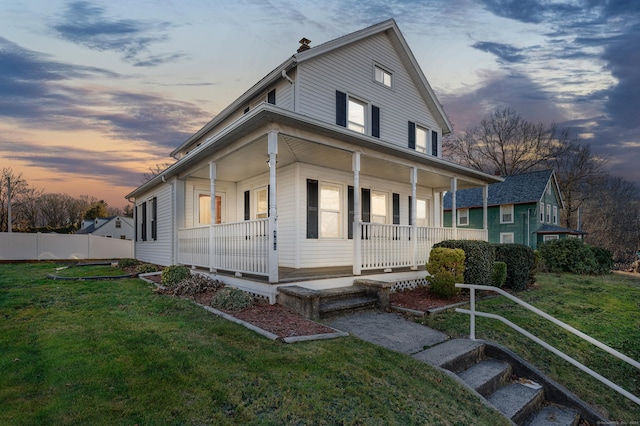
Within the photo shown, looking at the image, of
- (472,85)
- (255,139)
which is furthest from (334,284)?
(472,85)

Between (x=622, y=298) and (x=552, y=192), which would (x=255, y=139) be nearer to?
(x=622, y=298)

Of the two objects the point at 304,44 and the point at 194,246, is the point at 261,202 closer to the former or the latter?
the point at 194,246

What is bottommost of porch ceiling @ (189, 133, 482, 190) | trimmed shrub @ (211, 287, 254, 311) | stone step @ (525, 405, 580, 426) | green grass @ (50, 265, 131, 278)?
stone step @ (525, 405, 580, 426)

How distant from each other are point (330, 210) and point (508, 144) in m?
32.4

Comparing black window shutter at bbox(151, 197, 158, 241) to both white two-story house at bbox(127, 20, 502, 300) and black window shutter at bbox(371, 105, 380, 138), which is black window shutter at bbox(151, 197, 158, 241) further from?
black window shutter at bbox(371, 105, 380, 138)

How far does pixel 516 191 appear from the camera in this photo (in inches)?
1035

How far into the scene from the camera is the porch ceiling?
27.0 feet

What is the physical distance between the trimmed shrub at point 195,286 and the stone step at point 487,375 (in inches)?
224

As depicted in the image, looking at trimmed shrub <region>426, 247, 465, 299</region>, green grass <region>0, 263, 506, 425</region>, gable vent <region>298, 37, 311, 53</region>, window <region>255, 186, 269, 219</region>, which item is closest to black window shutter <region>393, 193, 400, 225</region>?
trimmed shrub <region>426, 247, 465, 299</region>

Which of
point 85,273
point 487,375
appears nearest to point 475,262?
point 487,375

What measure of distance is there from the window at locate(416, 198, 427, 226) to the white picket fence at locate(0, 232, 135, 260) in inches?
804

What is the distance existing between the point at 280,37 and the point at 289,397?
13.1 metres

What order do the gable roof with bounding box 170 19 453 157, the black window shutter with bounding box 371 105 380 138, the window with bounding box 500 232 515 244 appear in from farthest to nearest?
1. the window with bounding box 500 232 515 244
2. the black window shutter with bounding box 371 105 380 138
3. the gable roof with bounding box 170 19 453 157

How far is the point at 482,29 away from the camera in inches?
498
